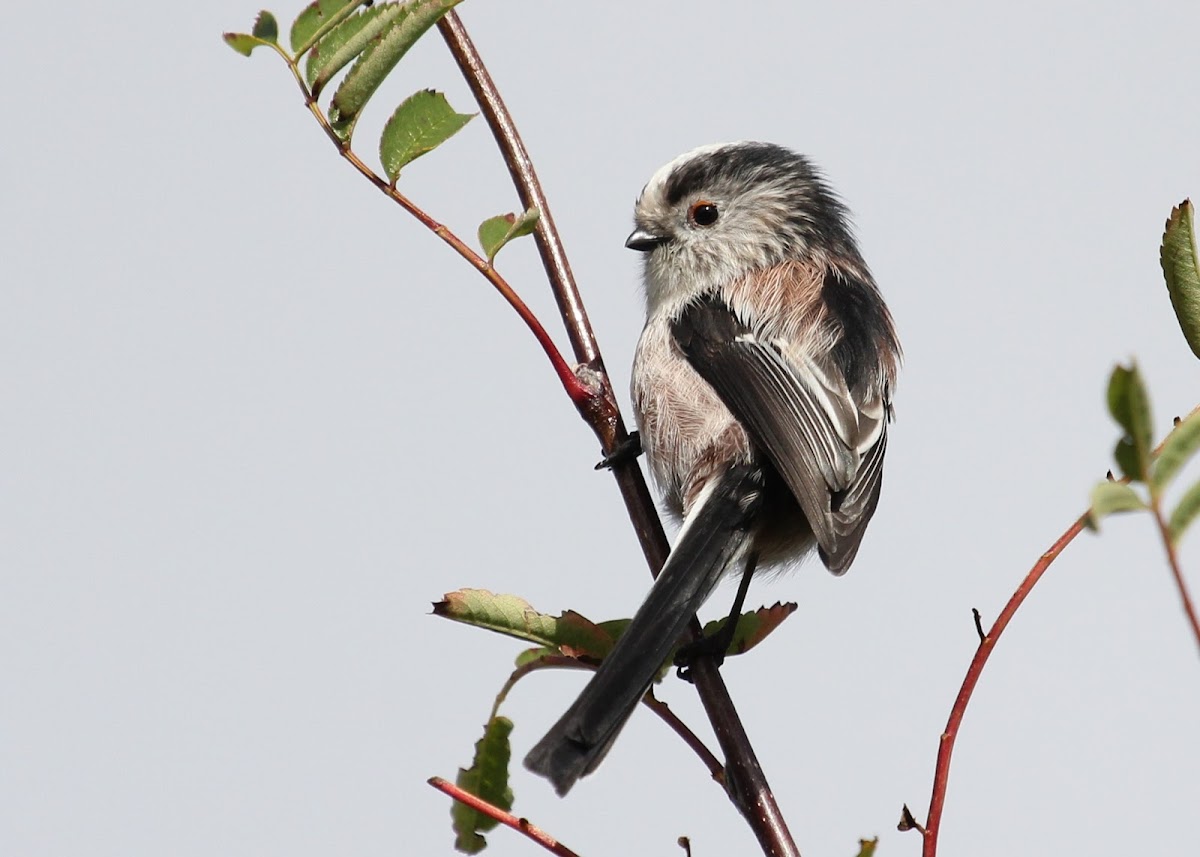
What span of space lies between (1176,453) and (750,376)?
6.67ft

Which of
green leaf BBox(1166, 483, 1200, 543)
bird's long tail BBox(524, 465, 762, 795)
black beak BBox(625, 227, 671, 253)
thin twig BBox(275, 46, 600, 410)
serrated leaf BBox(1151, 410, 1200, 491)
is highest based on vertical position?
black beak BBox(625, 227, 671, 253)

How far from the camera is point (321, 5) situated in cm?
192

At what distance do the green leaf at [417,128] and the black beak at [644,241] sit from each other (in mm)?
1734

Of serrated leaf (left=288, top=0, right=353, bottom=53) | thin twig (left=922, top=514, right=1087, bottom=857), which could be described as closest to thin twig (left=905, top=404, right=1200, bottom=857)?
thin twig (left=922, top=514, right=1087, bottom=857)

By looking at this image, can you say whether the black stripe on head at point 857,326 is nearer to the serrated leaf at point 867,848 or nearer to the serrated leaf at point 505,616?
the serrated leaf at point 505,616

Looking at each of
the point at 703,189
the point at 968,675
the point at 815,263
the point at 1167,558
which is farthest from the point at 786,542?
the point at 1167,558

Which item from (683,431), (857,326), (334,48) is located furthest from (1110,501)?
(857,326)

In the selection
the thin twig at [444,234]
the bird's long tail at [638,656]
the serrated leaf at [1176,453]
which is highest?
the thin twig at [444,234]

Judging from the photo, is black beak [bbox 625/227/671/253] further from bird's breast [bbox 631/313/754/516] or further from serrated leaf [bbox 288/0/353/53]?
serrated leaf [bbox 288/0/353/53]

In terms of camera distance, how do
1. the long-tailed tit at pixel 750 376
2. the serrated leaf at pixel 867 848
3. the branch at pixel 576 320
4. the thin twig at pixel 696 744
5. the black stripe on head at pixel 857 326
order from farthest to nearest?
the black stripe on head at pixel 857 326
the long-tailed tit at pixel 750 376
the branch at pixel 576 320
the thin twig at pixel 696 744
the serrated leaf at pixel 867 848

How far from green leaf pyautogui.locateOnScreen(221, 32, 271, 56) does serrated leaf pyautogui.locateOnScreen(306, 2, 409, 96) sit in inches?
3.3

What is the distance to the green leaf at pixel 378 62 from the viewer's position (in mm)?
1803

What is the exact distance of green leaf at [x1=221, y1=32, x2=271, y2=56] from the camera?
74.0 inches

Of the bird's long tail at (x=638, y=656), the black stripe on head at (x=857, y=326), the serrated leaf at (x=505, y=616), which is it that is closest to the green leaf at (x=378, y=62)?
the serrated leaf at (x=505, y=616)
